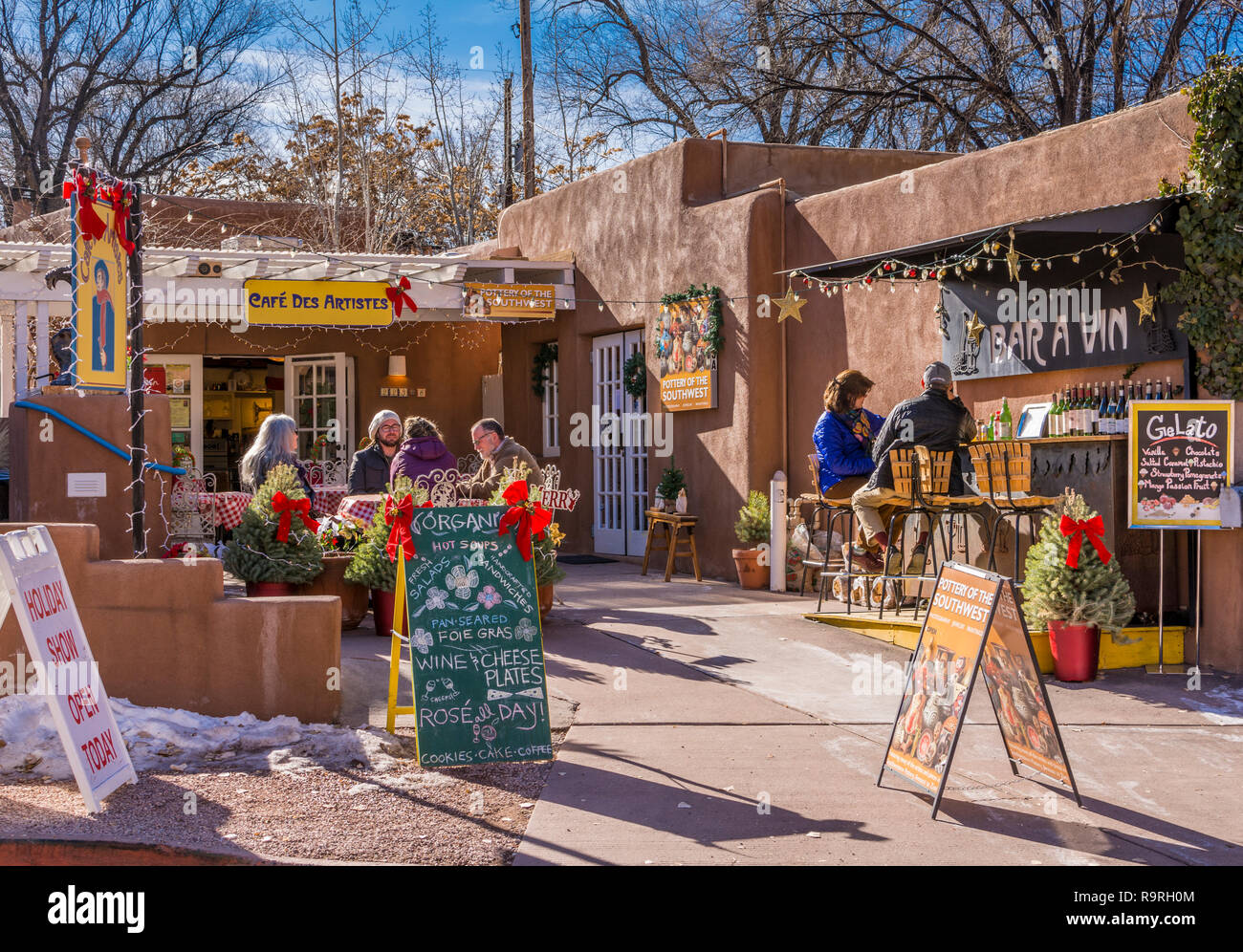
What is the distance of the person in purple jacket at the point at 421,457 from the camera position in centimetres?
912

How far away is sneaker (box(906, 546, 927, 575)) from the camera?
921 centimetres

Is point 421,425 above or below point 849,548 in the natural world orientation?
above

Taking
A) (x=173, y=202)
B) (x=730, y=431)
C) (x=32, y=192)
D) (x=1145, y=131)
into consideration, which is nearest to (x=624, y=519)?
(x=730, y=431)

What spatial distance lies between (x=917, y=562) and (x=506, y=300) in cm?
647

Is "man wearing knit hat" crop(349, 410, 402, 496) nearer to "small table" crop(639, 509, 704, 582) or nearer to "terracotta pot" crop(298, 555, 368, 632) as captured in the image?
"terracotta pot" crop(298, 555, 368, 632)

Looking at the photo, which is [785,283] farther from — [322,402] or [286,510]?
[322,402]

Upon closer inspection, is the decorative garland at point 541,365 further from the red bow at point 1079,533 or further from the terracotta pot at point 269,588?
the red bow at point 1079,533

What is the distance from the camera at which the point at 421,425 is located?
9.37 m

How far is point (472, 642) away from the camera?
5.85 metres

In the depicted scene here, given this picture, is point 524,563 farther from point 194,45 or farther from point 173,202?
point 194,45

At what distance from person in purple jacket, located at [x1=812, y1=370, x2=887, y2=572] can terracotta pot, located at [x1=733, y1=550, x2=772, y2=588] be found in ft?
5.85

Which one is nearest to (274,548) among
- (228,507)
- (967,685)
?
(228,507)

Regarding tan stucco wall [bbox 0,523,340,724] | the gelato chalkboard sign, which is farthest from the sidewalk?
tan stucco wall [bbox 0,523,340,724]

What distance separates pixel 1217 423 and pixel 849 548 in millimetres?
2631
